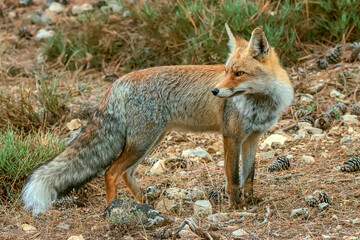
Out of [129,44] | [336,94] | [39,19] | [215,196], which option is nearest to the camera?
[215,196]

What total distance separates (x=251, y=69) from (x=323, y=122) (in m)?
2.42

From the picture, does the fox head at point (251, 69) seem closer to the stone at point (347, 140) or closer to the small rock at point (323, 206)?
the small rock at point (323, 206)

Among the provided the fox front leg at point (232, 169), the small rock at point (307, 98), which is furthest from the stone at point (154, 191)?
the small rock at point (307, 98)

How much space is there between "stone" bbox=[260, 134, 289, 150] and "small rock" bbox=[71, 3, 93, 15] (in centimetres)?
553

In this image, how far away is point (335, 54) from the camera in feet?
26.0

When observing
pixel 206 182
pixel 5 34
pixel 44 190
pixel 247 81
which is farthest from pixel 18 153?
pixel 5 34

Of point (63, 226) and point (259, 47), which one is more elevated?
point (259, 47)

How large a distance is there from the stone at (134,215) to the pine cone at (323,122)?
3285 millimetres

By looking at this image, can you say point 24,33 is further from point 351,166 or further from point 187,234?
point 187,234

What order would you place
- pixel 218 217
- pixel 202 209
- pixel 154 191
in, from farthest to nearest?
pixel 154 191 < pixel 202 209 < pixel 218 217

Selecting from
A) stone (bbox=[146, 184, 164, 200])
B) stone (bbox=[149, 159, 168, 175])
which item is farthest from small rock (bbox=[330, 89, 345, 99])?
stone (bbox=[146, 184, 164, 200])

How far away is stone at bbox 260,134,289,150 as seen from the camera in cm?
655

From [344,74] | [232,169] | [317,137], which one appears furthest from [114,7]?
[232,169]

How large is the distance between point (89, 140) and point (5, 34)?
6.36 metres
